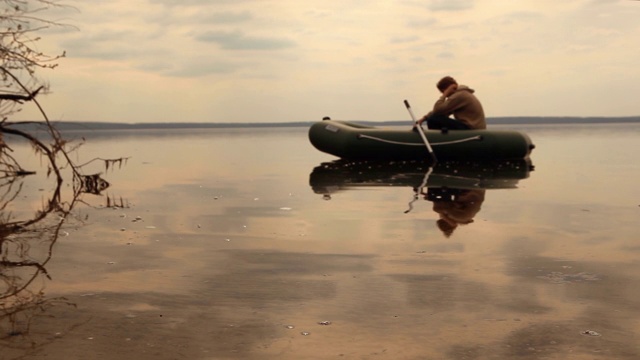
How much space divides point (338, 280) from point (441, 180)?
25.5 ft

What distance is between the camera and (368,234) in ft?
23.4

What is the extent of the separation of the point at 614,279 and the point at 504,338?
66.5 inches

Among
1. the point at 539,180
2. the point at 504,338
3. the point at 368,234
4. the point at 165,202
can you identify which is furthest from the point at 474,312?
the point at 539,180

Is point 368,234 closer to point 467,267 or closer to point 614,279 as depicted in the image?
point 467,267

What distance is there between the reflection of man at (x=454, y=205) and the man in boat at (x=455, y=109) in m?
5.28

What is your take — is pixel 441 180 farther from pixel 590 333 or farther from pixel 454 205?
pixel 590 333

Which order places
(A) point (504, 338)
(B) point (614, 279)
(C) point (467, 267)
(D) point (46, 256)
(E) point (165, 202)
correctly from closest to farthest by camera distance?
1. (A) point (504, 338)
2. (B) point (614, 279)
3. (C) point (467, 267)
4. (D) point (46, 256)
5. (E) point (165, 202)

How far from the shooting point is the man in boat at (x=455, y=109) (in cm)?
1611

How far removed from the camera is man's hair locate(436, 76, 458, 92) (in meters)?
16.5

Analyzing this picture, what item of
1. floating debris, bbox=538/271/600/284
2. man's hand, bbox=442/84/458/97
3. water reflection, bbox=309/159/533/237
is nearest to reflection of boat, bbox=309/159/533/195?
water reflection, bbox=309/159/533/237

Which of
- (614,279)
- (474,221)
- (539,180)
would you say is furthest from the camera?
(539,180)

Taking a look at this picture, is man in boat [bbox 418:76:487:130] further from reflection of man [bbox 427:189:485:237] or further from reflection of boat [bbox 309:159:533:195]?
reflection of man [bbox 427:189:485:237]

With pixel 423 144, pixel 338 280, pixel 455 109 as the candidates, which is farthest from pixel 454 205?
pixel 455 109

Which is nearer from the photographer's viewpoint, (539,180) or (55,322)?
(55,322)
